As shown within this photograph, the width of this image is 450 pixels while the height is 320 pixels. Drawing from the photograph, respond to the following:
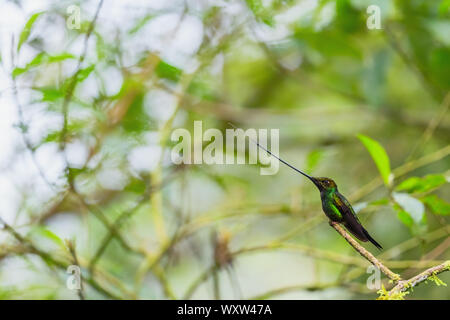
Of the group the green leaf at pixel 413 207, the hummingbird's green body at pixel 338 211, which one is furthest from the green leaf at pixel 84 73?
the green leaf at pixel 413 207

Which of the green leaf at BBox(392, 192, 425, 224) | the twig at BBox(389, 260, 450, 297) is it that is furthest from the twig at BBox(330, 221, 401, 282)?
the green leaf at BBox(392, 192, 425, 224)

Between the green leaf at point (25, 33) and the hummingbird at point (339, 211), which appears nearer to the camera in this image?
the hummingbird at point (339, 211)

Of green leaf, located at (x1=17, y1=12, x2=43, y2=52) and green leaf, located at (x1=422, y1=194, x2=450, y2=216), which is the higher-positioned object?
green leaf, located at (x1=17, y1=12, x2=43, y2=52)

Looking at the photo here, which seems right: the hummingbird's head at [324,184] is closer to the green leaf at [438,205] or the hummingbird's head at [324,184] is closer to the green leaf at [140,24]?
the green leaf at [438,205]

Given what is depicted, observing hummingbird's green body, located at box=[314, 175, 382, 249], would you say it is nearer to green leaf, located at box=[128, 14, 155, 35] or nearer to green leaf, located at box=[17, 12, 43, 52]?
green leaf, located at box=[17, 12, 43, 52]

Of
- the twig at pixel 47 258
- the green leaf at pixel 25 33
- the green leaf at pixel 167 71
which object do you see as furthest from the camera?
the green leaf at pixel 167 71

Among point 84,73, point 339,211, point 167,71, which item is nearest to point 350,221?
point 339,211

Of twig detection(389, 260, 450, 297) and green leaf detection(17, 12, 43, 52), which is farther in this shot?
green leaf detection(17, 12, 43, 52)

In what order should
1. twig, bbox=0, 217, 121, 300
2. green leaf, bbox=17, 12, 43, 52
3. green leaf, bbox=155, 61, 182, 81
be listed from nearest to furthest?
1. green leaf, bbox=17, 12, 43, 52
2. twig, bbox=0, 217, 121, 300
3. green leaf, bbox=155, 61, 182, 81

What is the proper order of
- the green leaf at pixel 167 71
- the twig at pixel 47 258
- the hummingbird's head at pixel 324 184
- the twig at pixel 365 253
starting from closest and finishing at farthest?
the twig at pixel 365 253, the hummingbird's head at pixel 324 184, the twig at pixel 47 258, the green leaf at pixel 167 71
